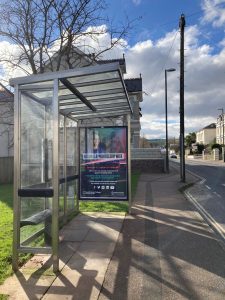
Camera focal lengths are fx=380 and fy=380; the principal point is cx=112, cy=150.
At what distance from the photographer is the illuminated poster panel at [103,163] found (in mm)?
10078

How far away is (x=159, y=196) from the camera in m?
14.7

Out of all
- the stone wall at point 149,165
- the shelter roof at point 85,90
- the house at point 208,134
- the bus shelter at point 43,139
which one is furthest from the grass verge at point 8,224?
the house at point 208,134

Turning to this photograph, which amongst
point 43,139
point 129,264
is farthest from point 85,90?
point 129,264

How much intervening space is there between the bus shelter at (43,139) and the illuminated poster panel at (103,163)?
1788 mm

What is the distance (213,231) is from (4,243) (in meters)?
4.34

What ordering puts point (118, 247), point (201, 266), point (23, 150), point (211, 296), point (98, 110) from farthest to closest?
point (98, 110) < point (118, 247) < point (23, 150) < point (201, 266) < point (211, 296)

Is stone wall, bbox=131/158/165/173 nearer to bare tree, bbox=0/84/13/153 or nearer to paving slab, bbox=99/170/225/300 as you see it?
bare tree, bbox=0/84/13/153

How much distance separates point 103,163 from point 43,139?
3.62 m

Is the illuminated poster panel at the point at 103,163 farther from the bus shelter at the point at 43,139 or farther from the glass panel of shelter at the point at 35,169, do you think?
the glass panel of shelter at the point at 35,169

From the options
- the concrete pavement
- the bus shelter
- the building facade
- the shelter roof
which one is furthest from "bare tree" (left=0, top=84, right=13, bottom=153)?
the building facade

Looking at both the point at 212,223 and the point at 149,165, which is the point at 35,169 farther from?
the point at 149,165

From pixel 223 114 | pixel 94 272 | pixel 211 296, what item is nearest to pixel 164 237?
pixel 94 272

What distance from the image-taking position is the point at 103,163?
10.2 meters

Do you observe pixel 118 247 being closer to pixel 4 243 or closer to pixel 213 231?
pixel 4 243
